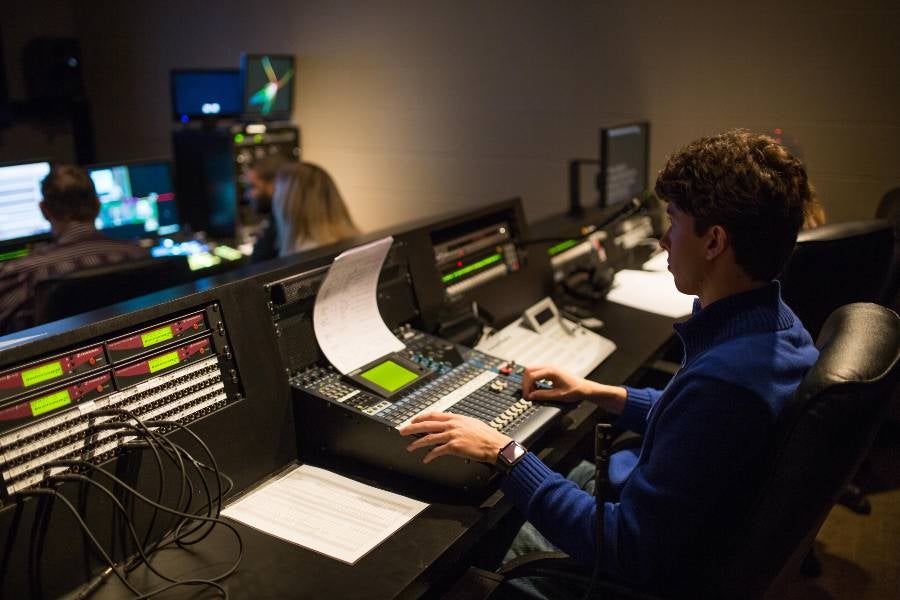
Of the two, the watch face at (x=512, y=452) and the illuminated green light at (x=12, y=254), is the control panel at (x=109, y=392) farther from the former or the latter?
the illuminated green light at (x=12, y=254)

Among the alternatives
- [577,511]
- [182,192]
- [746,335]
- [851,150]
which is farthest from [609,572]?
[182,192]

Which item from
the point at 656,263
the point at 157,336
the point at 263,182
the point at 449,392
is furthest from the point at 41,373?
the point at 263,182

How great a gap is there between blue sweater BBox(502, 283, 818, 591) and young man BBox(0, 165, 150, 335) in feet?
6.84

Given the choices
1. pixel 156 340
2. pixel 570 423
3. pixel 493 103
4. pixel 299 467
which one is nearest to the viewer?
pixel 156 340

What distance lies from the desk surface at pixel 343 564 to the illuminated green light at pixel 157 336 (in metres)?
0.34

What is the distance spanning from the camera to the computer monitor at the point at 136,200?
12.0 ft

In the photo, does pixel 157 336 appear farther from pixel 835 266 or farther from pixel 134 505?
pixel 835 266

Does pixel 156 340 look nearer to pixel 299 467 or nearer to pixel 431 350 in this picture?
pixel 299 467

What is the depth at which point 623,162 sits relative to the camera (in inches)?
128

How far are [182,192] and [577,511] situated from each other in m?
4.10

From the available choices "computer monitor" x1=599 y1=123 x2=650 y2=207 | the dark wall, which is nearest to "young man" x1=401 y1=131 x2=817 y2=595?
"computer monitor" x1=599 y1=123 x2=650 y2=207

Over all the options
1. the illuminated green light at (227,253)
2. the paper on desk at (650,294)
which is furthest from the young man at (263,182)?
the paper on desk at (650,294)

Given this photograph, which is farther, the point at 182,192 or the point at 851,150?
the point at 182,192

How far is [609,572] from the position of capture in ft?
3.92
